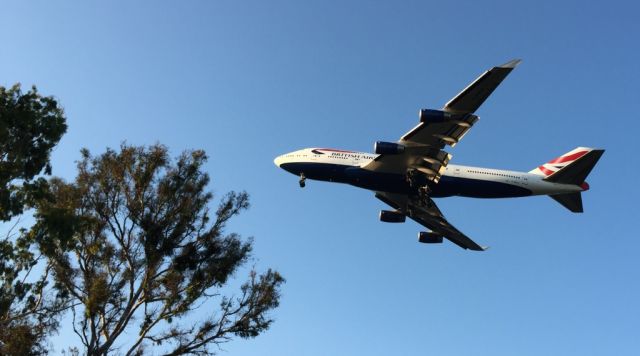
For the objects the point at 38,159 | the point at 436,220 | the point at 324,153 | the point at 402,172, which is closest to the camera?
the point at 38,159

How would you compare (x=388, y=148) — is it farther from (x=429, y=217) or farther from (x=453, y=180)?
(x=429, y=217)

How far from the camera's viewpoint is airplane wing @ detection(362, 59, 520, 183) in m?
30.5

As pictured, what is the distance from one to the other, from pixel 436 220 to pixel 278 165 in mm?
13170

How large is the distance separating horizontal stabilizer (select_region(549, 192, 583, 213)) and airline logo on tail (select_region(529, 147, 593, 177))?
9.28ft

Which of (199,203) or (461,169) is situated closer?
(199,203)

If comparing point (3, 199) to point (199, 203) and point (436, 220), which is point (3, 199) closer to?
point (199, 203)

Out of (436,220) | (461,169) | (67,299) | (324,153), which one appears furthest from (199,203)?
(436,220)

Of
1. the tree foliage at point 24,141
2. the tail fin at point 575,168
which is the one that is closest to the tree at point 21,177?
the tree foliage at point 24,141

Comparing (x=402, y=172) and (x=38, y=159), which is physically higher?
(x=402, y=172)

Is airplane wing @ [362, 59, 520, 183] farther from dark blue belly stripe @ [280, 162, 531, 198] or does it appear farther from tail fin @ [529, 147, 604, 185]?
tail fin @ [529, 147, 604, 185]

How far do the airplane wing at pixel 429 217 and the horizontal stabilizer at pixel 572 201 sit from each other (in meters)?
7.55

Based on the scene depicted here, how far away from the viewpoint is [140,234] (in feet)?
82.9

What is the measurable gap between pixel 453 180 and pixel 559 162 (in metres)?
9.41

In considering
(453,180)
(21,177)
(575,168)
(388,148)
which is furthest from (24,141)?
(575,168)
